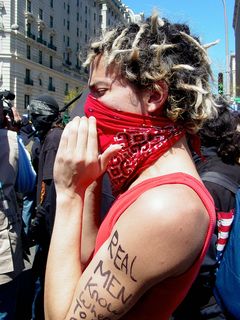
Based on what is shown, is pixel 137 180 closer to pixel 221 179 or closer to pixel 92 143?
pixel 92 143

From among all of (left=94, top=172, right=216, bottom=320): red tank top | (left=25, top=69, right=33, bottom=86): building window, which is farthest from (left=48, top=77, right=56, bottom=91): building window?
(left=94, top=172, right=216, bottom=320): red tank top

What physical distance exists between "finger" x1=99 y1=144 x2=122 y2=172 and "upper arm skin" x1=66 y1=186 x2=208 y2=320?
0.84ft

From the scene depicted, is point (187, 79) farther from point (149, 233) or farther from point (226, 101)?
point (226, 101)

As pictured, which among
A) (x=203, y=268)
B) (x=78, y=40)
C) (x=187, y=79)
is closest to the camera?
(x=187, y=79)

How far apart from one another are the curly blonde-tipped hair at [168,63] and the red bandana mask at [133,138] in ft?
0.20

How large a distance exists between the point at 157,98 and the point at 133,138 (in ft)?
0.54

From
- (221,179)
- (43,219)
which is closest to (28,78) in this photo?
(43,219)

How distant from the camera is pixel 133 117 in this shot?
154 centimetres

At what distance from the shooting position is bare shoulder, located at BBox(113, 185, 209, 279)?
1252 mm

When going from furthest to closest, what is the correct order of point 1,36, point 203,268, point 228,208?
1. point 1,36
2. point 228,208
3. point 203,268

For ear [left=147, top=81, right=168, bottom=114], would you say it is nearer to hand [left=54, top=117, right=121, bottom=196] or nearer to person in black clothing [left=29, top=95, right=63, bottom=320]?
hand [left=54, top=117, right=121, bottom=196]

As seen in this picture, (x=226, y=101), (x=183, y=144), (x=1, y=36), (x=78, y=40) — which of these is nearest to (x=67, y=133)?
(x=183, y=144)

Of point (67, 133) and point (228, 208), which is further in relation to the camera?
point (228, 208)

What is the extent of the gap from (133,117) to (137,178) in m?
0.22
